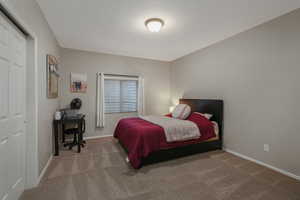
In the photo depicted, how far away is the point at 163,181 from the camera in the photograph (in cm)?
192

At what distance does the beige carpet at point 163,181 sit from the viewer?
1.64 metres

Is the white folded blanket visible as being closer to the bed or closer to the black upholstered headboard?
the bed

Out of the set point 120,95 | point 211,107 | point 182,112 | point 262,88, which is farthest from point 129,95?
point 262,88

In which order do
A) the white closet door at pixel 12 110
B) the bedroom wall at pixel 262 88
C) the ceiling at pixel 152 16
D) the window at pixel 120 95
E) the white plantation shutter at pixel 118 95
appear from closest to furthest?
the white closet door at pixel 12 110, the ceiling at pixel 152 16, the bedroom wall at pixel 262 88, the white plantation shutter at pixel 118 95, the window at pixel 120 95

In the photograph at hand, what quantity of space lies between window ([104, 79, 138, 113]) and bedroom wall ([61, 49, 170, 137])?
0.76 feet

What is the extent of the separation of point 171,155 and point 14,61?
268 cm

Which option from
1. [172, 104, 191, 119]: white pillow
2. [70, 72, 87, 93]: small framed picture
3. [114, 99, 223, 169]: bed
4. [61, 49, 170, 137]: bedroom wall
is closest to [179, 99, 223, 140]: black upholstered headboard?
[114, 99, 223, 169]: bed

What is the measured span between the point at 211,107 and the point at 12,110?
3590 millimetres

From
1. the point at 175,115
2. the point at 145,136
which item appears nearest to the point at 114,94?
the point at 175,115

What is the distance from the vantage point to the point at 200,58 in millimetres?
3766

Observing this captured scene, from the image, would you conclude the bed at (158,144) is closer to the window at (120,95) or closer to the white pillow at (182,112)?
the white pillow at (182,112)

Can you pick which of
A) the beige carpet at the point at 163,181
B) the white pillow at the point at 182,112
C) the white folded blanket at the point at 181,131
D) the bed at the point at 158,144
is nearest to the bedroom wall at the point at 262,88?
the bed at the point at 158,144

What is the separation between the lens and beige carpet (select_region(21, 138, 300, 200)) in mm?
1643

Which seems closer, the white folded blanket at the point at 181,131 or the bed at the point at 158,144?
the bed at the point at 158,144
